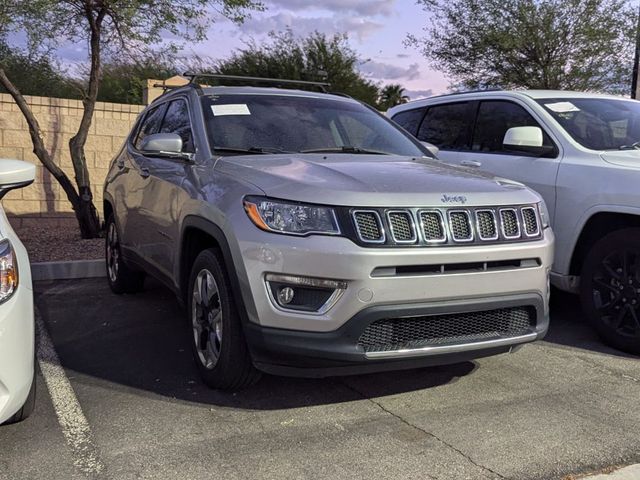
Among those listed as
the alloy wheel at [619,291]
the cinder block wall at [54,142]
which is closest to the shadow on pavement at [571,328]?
the alloy wheel at [619,291]

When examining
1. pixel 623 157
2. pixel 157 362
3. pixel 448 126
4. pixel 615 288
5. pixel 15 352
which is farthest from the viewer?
pixel 448 126

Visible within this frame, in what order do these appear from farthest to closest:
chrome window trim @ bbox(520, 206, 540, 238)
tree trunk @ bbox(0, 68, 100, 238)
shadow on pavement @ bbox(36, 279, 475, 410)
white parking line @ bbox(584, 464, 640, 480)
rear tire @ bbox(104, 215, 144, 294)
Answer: tree trunk @ bbox(0, 68, 100, 238) → rear tire @ bbox(104, 215, 144, 294) → shadow on pavement @ bbox(36, 279, 475, 410) → chrome window trim @ bbox(520, 206, 540, 238) → white parking line @ bbox(584, 464, 640, 480)

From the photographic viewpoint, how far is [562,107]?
219 inches

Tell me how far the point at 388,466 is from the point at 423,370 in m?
1.30

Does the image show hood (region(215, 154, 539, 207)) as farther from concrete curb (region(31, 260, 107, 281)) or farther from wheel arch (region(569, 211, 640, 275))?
concrete curb (region(31, 260, 107, 281))

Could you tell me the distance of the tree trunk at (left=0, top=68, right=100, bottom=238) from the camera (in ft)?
27.3

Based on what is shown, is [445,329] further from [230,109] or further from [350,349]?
[230,109]

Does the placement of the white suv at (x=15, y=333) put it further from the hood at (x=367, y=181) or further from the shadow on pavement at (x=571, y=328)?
the shadow on pavement at (x=571, y=328)

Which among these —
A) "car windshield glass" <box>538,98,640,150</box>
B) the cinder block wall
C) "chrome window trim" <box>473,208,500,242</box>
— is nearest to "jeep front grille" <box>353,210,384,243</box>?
"chrome window trim" <box>473,208,500,242</box>

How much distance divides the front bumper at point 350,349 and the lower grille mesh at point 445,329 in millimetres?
37

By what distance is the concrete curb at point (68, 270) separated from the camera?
6859 mm

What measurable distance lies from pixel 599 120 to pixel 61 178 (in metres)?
6.51

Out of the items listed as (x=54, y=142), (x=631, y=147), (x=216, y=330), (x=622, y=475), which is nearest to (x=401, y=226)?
(x=216, y=330)

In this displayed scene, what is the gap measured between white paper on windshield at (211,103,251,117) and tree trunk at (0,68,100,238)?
4.62 metres
